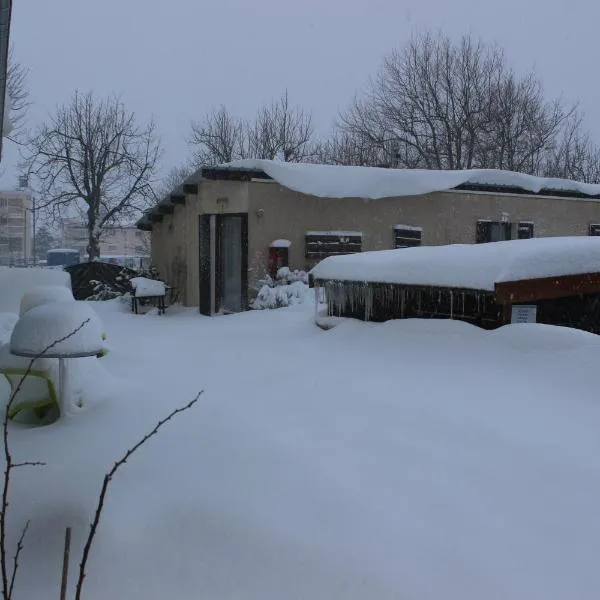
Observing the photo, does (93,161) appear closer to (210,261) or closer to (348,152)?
(348,152)

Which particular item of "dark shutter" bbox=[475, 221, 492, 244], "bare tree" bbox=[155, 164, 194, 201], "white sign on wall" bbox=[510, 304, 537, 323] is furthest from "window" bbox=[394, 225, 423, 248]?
"bare tree" bbox=[155, 164, 194, 201]

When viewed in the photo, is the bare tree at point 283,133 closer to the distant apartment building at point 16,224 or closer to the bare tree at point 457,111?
the bare tree at point 457,111

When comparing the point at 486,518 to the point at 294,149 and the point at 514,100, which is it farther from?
the point at 294,149

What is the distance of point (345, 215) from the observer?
1368cm

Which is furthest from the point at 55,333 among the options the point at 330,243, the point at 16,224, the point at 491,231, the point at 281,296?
the point at 16,224

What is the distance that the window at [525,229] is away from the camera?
15617 millimetres

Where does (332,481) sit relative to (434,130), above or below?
below

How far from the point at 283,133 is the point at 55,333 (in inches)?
1123

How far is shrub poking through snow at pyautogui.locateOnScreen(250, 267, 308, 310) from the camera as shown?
38.7 ft

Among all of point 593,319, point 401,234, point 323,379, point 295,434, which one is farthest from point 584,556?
point 401,234

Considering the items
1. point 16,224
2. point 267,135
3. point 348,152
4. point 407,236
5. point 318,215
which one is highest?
point 267,135

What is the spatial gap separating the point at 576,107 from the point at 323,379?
94.5ft

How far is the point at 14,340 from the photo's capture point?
14.6 feet

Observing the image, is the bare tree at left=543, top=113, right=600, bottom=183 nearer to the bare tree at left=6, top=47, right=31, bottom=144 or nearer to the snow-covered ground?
the bare tree at left=6, top=47, right=31, bottom=144
